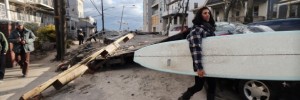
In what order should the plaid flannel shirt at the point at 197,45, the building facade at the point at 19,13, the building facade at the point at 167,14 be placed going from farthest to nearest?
the building facade at the point at 167,14
the building facade at the point at 19,13
the plaid flannel shirt at the point at 197,45

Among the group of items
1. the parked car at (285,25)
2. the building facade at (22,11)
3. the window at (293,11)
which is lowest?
the parked car at (285,25)

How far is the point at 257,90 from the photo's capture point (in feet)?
11.2

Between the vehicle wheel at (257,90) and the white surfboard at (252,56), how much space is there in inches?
6.9

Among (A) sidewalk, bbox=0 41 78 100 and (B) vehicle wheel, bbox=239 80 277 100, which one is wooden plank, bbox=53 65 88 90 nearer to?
(A) sidewalk, bbox=0 41 78 100

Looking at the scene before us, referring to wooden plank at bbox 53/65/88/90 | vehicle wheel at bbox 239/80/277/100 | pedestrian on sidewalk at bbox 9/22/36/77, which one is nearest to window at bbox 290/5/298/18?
vehicle wheel at bbox 239/80/277/100

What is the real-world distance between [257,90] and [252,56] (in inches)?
19.9

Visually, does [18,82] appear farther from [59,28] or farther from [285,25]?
[285,25]

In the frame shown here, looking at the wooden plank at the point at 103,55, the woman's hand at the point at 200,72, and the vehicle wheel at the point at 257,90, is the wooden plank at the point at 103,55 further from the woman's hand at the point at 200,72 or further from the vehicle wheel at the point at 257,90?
the vehicle wheel at the point at 257,90

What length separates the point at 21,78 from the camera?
6301 mm

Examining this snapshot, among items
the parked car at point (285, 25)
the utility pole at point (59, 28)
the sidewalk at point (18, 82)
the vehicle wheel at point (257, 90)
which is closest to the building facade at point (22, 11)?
the utility pole at point (59, 28)

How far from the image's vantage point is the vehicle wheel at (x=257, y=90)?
10.7ft

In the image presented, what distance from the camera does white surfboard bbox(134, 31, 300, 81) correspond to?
312cm

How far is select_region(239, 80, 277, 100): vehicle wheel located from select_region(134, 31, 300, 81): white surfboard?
18 cm

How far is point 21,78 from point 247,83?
5.50 metres
